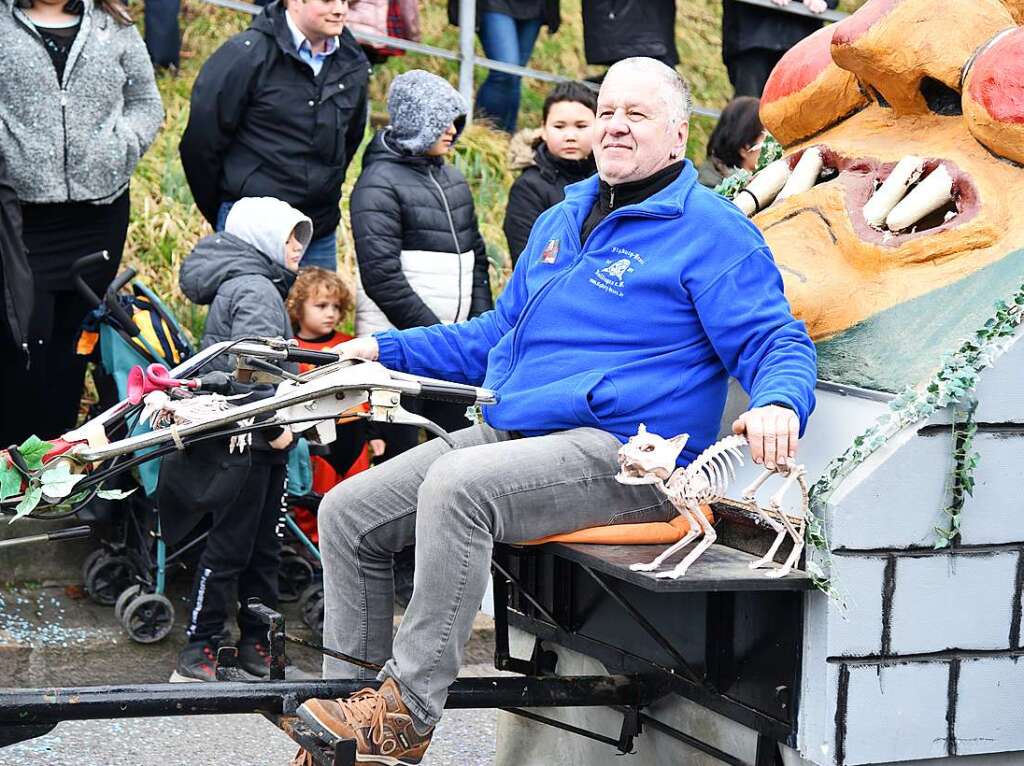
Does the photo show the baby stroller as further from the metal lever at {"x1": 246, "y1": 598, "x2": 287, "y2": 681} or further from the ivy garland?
the ivy garland

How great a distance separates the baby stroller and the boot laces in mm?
1947

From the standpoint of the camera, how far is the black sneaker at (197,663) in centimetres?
476

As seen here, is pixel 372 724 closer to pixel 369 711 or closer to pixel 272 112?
pixel 369 711

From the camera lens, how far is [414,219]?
5508 millimetres

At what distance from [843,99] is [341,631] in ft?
6.05

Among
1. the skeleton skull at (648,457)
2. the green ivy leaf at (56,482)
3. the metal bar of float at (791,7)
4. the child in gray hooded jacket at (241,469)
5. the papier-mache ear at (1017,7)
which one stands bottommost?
the child in gray hooded jacket at (241,469)

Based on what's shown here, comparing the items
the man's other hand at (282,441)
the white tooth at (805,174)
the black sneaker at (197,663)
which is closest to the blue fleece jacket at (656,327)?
the white tooth at (805,174)

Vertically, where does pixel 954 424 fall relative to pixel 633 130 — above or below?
below

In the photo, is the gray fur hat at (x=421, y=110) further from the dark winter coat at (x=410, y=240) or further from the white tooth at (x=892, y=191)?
the white tooth at (x=892, y=191)

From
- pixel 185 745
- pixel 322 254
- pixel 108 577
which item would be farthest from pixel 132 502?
pixel 322 254

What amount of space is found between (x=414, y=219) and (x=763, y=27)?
2725 mm

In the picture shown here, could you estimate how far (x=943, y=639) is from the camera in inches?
119

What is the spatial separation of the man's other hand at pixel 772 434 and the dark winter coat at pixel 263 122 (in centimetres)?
303

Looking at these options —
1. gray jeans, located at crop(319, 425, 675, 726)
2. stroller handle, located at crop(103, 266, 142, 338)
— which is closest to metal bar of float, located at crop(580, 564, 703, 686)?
gray jeans, located at crop(319, 425, 675, 726)
